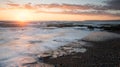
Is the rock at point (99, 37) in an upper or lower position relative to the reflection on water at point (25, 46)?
lower

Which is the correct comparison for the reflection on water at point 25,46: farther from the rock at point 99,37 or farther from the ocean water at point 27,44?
the rock at point 99,37

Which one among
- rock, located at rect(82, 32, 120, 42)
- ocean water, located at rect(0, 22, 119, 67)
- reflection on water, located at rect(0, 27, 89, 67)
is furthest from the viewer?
rock, located at rect(82, 32, 120, 42)

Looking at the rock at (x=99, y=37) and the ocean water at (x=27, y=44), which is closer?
the ocean water at (x=27, y=44)

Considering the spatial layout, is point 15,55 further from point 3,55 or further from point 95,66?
point 95,66

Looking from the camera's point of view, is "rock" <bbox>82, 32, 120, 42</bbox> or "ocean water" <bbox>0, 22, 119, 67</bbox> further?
"rock" <bbox>82, 32, 120, 42</bbox>

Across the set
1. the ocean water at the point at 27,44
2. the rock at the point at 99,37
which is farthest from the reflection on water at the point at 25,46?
the rock at the point at 99,37

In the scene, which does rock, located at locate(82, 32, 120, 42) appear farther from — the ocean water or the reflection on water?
the reflection on water

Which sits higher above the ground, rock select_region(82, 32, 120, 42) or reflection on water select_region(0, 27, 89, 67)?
reflection on water select_region(0, 27, 89, 67)

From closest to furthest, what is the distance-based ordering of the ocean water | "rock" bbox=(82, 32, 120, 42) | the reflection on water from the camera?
the reflection on water → the ocean water → "rock" bbox=(82, 32, 120, 42)

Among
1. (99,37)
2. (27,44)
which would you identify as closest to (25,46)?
(27,44)

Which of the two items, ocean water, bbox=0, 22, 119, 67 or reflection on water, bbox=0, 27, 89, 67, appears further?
ocean water, bbox=0, 22, 119, 67

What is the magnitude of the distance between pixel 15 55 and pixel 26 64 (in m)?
3.06

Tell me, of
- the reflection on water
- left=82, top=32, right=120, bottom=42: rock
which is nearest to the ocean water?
the reflection on water

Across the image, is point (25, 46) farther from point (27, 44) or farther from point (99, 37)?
point (99, 37)
